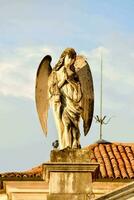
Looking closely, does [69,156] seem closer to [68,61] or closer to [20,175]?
[68,61]

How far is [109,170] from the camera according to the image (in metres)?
28.8

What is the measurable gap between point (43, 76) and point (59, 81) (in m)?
0.48

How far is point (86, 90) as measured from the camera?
20.5 meters

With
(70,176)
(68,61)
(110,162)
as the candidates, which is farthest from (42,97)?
(110,162)

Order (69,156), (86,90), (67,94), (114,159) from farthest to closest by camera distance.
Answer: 1. (114,159)
2. (86,90)
3. (67,94)
4. (69,156)

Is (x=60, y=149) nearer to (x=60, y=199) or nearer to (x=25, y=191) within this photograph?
(x=60, y=199)

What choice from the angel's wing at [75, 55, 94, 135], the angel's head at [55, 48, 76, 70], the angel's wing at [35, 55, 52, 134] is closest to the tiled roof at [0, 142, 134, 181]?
the angel's wing at [35, 55, 52, 134]

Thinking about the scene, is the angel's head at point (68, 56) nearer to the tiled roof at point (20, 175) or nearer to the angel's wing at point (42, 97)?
the angel's wing at point (42, 97)

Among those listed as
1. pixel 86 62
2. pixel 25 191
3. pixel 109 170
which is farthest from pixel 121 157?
pixel 86 62

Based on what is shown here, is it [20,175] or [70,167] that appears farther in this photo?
[20,175]

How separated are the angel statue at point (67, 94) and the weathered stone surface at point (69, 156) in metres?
0.18

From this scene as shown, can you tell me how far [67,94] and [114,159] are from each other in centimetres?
1034

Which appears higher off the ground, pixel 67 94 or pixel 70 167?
pixel 67 94

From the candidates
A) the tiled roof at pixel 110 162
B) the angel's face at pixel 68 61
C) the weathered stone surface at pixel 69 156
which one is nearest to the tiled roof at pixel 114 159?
the tiled roof at pixel 110 162
